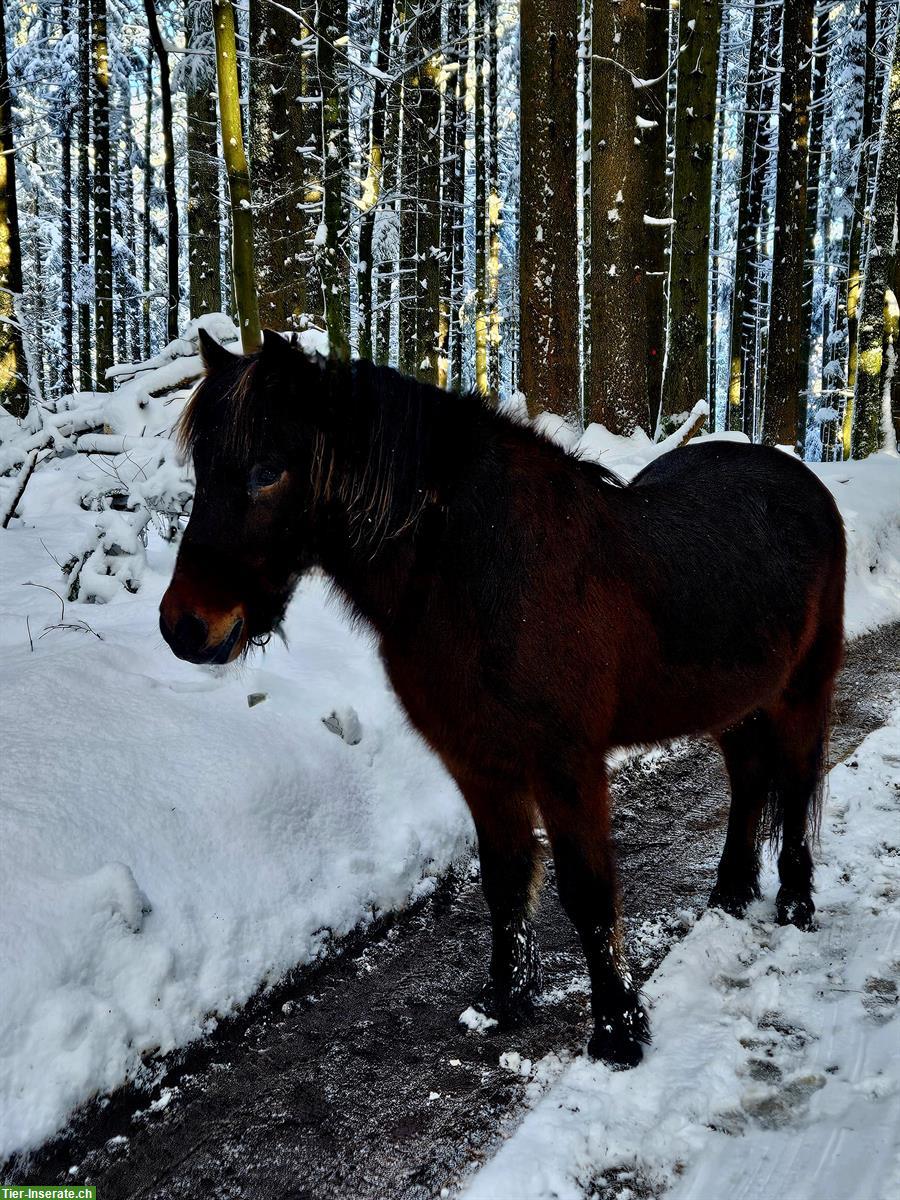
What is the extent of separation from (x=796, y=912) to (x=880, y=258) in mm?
13629

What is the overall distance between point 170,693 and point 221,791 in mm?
690

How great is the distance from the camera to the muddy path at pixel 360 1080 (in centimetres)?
194

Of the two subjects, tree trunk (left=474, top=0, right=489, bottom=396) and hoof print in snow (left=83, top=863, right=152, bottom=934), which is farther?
tree trunk (left=474, top=0, right=489, bottom=396)

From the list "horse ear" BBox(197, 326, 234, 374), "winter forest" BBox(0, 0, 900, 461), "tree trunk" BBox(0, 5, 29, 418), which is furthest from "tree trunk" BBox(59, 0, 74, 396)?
"horse ear" BBox(197, 326, 234, 374)

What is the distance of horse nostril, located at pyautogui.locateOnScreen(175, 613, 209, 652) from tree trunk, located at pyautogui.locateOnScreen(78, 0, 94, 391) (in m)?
6.84

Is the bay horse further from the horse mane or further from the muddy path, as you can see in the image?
the muddy path

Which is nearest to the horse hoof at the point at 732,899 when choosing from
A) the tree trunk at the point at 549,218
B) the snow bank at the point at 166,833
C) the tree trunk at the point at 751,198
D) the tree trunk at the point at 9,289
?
the snow bank at the point at 166,833

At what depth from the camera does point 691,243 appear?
7488 millimetres

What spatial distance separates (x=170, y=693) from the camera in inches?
135

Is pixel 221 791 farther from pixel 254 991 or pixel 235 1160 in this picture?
pixel 235 1160

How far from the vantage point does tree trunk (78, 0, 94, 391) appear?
1434cm

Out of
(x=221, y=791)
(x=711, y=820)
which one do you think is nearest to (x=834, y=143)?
(x=711, y=820)

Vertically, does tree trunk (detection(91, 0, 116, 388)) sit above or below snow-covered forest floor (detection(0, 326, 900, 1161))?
above

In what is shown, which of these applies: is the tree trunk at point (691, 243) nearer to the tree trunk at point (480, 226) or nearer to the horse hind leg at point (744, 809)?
the horse hind leg at point (744, 809)
